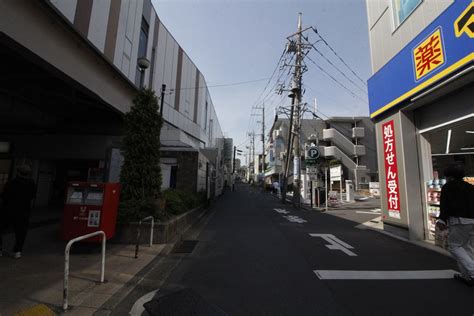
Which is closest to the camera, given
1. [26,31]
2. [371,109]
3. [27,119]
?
[26,31]

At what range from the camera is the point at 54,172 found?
42.3ft

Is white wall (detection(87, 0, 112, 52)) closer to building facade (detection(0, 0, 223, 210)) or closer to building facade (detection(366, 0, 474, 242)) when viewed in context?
building facade (detection(0, 0, 223, 210))

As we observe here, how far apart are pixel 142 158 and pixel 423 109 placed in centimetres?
785

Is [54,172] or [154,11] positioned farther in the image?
[154,11]

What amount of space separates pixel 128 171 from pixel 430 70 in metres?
7.82

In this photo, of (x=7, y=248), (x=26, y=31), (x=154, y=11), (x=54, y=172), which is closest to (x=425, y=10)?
(x=26, y=31)

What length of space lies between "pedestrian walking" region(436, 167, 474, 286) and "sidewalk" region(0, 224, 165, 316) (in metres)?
5.13

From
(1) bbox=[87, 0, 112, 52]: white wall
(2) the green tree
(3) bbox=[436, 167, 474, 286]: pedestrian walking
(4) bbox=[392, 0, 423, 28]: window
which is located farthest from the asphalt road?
(1) bbox=[87, 0, 112, 52]: white wall

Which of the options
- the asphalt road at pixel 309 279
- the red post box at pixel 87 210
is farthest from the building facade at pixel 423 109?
the red post box at pixel 87 210

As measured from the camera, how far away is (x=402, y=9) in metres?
7.32

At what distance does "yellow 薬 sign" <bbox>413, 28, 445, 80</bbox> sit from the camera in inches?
225

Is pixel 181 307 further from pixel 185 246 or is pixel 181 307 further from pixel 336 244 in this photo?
pixel 336 244

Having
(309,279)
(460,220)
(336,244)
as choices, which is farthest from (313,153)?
(309,279)

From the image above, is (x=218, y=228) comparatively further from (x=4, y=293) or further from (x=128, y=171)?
(x=4, y=293)
